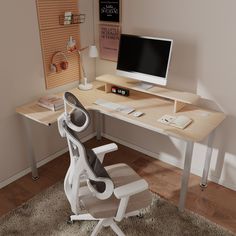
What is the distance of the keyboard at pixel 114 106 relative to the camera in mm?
2521

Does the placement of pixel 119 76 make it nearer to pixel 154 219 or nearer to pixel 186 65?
pixel 186 65

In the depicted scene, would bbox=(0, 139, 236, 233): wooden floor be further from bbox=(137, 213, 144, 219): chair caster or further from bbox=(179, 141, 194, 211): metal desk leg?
bbox=(137, 213, 144, 219): chair caster

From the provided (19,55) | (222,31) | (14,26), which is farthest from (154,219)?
(14,26)

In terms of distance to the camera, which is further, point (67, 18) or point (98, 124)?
point (98, 124)

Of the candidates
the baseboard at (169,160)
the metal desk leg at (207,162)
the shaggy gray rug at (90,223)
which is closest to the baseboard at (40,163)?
the baseboard at (169,160)

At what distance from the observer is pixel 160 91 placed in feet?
8.75

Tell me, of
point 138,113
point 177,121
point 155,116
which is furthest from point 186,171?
point 138,113

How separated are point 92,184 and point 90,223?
66 cm

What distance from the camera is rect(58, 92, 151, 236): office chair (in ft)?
5.37

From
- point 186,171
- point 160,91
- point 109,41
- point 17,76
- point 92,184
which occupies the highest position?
point 109,41

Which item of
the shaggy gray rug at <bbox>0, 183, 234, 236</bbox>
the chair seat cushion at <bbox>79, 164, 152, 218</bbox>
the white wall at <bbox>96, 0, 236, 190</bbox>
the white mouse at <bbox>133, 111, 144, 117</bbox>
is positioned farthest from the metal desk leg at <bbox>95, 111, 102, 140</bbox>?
the chair seat cushion at <bbox>79, 164, 152, 218</bbox>

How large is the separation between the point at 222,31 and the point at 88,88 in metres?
1.42

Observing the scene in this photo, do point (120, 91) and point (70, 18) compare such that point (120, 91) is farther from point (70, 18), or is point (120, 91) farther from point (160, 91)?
point (70, 18)

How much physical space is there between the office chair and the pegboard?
1.15m
